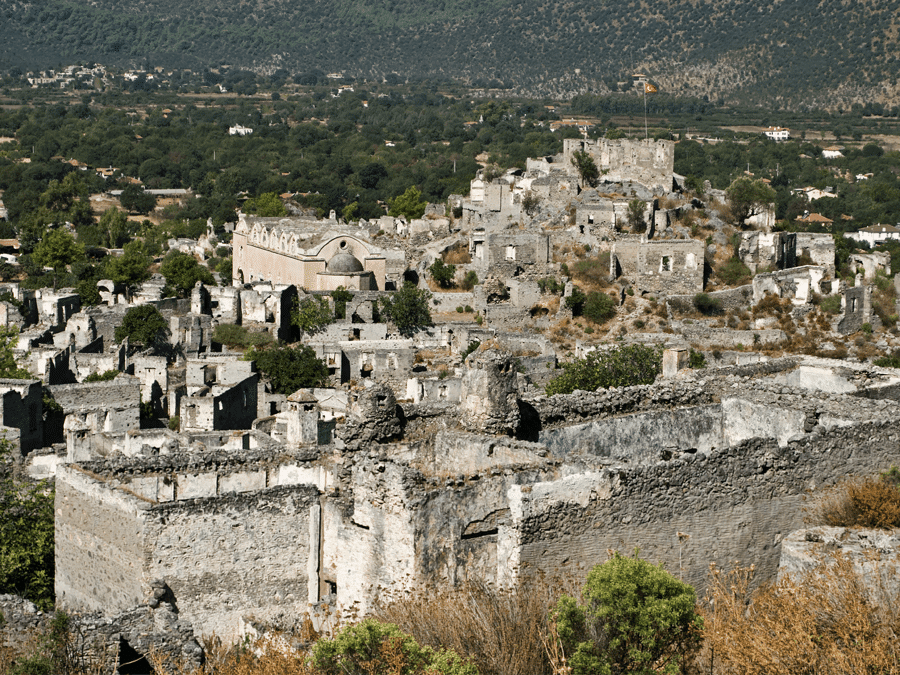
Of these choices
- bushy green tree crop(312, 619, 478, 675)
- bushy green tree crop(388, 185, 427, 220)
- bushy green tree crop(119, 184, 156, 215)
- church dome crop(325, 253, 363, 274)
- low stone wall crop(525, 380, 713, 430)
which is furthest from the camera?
bushy green tree crop(119, 184, 156, 215)

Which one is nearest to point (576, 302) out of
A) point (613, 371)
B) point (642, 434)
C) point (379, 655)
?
point (613, 371)

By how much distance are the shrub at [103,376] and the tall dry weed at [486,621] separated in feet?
76.8

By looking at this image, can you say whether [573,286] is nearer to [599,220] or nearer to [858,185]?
[599,220]

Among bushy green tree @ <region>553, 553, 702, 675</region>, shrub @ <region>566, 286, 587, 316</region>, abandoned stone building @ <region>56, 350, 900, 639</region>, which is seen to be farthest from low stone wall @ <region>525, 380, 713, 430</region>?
shrub @ <region>566, 286, 587, 316</region>

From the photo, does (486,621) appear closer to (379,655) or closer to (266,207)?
(379,655)

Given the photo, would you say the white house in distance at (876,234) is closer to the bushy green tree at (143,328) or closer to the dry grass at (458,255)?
the dry grass at (458,255)

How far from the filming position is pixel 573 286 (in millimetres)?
45594

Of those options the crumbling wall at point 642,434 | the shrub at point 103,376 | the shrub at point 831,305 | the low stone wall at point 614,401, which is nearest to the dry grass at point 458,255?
the shrub at point 831,305

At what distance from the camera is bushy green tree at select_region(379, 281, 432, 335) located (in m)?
43.5

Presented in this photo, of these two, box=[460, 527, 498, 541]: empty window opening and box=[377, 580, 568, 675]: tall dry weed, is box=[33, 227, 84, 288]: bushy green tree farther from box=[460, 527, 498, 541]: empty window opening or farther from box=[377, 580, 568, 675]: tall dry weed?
box=[377, 580, 568, 675]: tall dry weed

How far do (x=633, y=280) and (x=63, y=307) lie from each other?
18.5 meters

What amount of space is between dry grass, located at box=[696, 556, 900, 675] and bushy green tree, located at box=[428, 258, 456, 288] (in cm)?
3537

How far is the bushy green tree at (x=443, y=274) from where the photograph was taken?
48.5m

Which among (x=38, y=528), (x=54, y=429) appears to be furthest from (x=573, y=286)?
(x=38, y=528)
